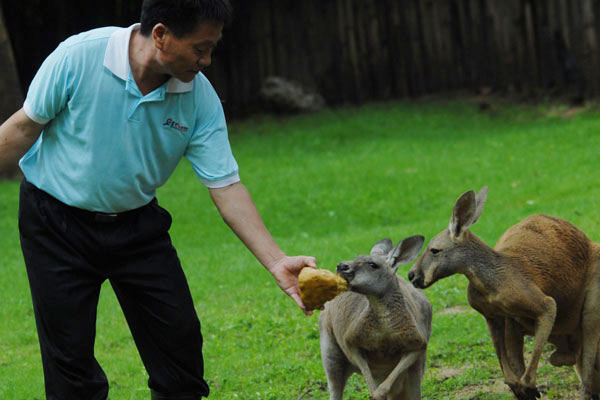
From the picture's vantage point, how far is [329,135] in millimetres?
15953

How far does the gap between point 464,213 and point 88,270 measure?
1.96 meters

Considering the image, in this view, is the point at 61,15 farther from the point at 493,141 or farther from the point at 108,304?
the point at 108,304

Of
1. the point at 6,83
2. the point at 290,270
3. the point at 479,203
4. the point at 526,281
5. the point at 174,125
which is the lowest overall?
the point at 526,281

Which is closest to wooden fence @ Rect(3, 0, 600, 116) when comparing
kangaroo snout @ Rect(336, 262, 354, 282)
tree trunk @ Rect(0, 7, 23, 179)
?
tree trunk @ Rect(0, 7, 23, 179)

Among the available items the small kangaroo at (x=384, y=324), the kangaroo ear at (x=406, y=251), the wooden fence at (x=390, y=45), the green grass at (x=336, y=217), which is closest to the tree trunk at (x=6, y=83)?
the green grass at (x=336, y=217)

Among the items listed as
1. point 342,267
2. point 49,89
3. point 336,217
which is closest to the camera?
point 49,89

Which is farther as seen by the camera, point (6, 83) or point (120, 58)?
point (6, 83)

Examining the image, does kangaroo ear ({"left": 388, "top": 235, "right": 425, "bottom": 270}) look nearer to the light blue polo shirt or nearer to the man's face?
the light blue polo shirt

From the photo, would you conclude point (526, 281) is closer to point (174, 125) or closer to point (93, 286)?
point (174, 125)

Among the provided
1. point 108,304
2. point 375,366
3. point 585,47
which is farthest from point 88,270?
point 585,47

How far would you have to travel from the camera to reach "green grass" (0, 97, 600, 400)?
6.45 metres

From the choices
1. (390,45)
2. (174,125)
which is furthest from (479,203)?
(390,45)

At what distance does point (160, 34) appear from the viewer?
12.5ft

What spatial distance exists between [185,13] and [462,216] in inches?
76.2
